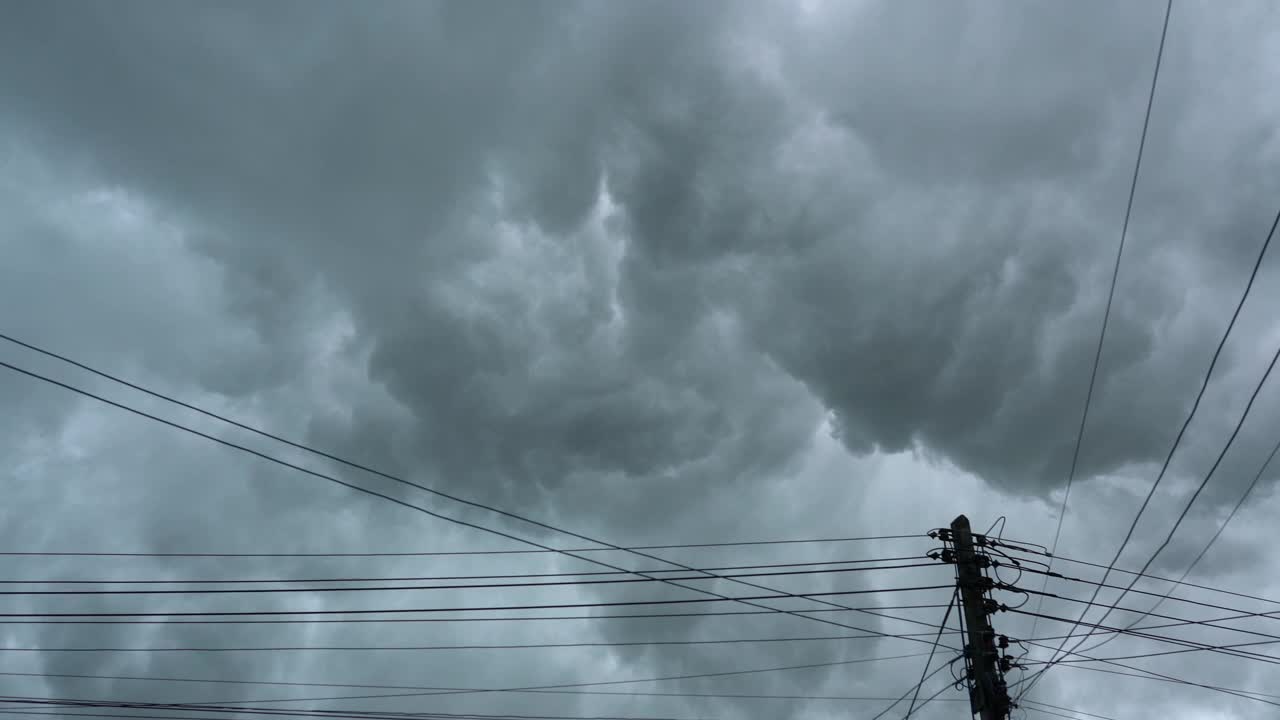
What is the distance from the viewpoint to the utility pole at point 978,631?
24.1 meters

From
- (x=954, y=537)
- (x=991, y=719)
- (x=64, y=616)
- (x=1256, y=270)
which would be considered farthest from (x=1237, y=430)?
(x=64, y=616)

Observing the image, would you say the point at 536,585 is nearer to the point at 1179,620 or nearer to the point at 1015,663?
the point at 1015,663

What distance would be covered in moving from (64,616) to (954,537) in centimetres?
2577

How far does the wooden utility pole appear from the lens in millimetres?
24125

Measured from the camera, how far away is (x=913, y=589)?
28250mm

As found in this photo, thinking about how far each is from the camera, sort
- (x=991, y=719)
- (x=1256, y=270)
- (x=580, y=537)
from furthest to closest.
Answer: (x=580, y=537) → (x=991, y=719) → (x=1256, y=270)

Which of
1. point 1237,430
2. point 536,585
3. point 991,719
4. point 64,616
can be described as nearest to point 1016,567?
point 991,719

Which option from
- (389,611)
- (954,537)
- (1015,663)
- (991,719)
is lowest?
(991,719)

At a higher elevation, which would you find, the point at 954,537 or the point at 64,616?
the point at 954,537

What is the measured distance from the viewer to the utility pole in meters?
24.1

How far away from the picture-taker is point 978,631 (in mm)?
25094

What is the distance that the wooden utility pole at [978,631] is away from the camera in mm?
24125

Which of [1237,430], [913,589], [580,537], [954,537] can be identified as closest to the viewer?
[1237,430]

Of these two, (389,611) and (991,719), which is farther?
(389,611)
